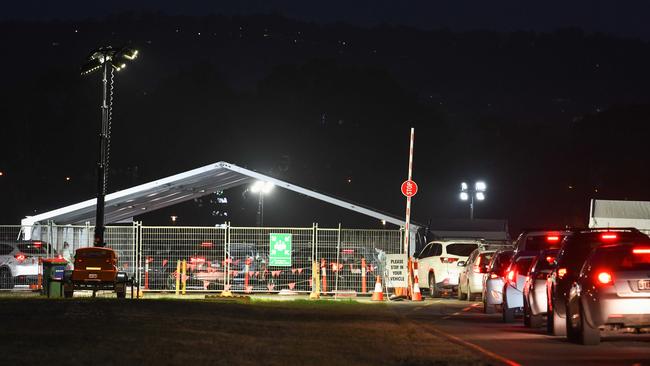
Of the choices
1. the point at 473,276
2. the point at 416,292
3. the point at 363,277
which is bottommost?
the point at 416,292

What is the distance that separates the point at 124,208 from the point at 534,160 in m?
62.1

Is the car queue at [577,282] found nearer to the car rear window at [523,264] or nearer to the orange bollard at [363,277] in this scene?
the car rear window at [523,264]

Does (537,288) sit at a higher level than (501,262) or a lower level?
lower

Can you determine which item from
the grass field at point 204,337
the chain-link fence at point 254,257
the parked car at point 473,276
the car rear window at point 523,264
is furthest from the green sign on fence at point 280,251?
the car rear window at point 523,264

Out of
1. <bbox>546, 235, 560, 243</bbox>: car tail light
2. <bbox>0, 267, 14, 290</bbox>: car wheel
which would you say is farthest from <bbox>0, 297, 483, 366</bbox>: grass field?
<bbox>0, 267, 14, 290</bbox>: car wheel

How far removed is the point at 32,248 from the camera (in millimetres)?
36375

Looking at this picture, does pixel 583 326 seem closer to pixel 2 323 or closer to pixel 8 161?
pixel 2 323

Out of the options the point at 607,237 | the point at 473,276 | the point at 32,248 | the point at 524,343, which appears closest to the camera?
the point at 524,343

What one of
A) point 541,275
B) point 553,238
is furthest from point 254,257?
point 541,275

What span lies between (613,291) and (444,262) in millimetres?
19083

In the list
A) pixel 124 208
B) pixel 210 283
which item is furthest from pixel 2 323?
pixel 124 208

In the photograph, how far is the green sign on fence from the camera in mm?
34375

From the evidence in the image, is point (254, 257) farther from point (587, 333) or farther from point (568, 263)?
point (587, 333)

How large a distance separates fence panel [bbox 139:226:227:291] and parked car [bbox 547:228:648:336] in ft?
59.4
